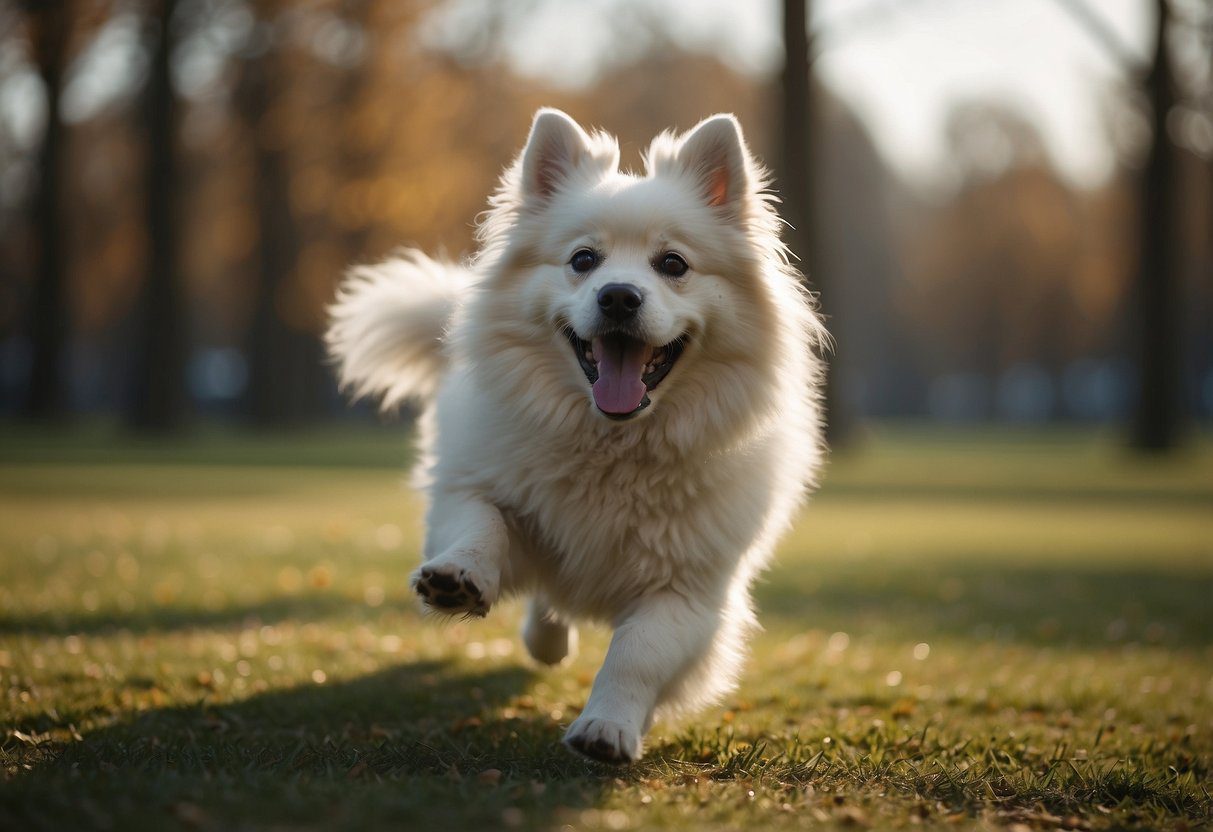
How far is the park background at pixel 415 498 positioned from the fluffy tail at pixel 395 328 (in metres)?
1.47

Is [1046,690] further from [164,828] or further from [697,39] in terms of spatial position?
[697,39]

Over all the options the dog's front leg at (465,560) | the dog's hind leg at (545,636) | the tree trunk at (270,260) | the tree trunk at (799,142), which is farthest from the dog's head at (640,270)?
the tree trunk at (270,260)

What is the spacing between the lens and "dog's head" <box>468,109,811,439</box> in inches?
180

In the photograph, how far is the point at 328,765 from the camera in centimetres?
390

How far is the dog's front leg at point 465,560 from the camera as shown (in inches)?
163

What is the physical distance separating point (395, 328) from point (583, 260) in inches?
74.3

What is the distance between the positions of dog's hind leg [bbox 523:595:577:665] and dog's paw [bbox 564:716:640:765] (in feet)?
5.28

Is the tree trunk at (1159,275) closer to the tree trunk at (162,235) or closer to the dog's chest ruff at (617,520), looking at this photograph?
the tree trunk at (162,235)

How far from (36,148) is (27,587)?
89.3ft

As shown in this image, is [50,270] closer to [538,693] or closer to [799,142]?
[799,142]

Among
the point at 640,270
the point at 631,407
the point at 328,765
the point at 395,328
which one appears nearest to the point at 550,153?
the point at 640,270

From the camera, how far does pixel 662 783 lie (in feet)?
12.9

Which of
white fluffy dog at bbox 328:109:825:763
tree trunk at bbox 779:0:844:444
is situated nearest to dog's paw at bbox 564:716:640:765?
white fluffy dog at bbox 328:109:825:763

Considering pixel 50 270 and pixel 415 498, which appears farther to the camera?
pixel 50 270
